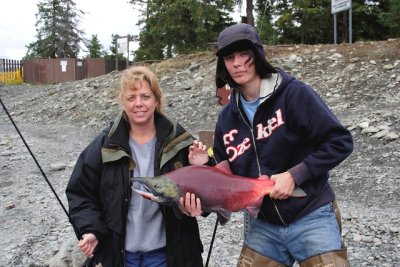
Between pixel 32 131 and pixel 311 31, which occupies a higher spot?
pixel 311 31

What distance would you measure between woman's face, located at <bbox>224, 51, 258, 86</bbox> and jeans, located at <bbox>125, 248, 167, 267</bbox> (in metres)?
1.04

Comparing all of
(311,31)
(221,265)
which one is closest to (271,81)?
(221,265)

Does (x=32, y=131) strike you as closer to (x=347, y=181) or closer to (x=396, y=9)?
(x=347, y=181)

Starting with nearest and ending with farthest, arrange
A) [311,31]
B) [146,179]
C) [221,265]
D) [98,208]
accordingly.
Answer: [146,179]
[98,208]
[221,265]
[311,31]

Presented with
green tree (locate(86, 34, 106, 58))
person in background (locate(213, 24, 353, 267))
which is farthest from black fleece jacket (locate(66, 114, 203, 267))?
green tree (locate(86, 34, 106, 58))

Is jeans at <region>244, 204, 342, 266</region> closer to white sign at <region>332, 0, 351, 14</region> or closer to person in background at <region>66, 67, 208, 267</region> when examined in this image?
person in background at <region>66, 67, 208, 267</region>

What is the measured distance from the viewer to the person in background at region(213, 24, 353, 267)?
2186 mm

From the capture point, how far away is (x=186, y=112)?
13.5 m

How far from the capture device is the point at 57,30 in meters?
60.4

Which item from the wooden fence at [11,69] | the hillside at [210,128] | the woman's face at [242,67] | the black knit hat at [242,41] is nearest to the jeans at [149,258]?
the woman's face at [242,67]

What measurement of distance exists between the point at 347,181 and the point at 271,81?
515 cm

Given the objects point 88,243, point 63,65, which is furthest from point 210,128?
point 63,65

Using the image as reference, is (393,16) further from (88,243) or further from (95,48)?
(95,48)

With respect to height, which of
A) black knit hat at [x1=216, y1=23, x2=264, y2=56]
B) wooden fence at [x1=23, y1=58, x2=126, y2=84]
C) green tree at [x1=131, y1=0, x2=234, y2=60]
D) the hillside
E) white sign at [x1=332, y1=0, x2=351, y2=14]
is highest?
green tree at [x1=131, y1=0, x2=234, y2=60]
